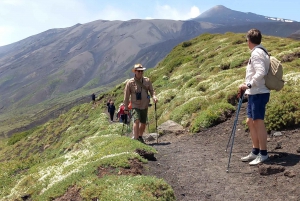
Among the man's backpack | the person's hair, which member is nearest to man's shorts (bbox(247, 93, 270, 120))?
the man's backpack

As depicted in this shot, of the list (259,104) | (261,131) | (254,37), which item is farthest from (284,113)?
(254,37)

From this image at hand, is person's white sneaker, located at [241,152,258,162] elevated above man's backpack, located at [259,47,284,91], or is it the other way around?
man's backpack, located at [259,47,284,91]

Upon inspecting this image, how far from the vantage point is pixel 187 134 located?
1681 centimetres

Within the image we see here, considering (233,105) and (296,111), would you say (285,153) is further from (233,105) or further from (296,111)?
(233,105)

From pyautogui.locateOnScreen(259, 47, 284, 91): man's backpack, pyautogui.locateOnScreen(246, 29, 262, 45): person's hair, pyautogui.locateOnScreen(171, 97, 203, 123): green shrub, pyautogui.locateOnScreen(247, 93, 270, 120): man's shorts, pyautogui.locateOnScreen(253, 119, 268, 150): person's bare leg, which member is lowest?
pyautogui.locateOnScreen(171, 97, 203, 123): green shrub

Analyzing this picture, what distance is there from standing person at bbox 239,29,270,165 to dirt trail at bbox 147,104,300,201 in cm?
77

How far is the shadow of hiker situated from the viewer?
9250 millimetres

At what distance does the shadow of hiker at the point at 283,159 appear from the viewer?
9.25 metres

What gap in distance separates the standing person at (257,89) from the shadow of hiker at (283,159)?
0.92 ft

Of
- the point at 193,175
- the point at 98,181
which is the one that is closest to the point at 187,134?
the point at 193,175

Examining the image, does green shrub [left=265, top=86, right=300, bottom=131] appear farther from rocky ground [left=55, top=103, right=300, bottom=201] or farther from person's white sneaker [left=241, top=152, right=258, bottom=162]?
person's white sneaker [left=241, top=152, right=258, bottom=162]

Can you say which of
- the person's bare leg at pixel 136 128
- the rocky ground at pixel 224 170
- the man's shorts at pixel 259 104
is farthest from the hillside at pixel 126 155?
the man's shorts at pixel 259 104

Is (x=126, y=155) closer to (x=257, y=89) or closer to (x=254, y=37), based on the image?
(x=257, y=89)

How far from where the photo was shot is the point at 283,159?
31.6 feet
